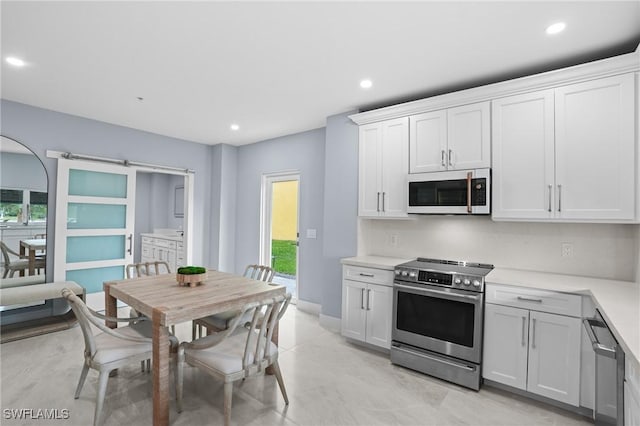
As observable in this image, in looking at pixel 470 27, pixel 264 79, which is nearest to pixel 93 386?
pixel 264 79

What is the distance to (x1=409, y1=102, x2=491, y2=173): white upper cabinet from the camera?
2826 mm

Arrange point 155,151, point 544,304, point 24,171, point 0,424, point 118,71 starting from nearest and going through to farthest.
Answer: point 0,424, point 544,304, point 118,71, point 24,171, point 155,151

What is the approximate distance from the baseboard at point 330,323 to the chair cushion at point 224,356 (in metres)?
1.70

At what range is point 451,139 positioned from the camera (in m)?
3.00

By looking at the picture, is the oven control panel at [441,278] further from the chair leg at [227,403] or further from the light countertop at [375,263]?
the chair leg at [227,403]

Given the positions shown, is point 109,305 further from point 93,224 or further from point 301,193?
point 301,193

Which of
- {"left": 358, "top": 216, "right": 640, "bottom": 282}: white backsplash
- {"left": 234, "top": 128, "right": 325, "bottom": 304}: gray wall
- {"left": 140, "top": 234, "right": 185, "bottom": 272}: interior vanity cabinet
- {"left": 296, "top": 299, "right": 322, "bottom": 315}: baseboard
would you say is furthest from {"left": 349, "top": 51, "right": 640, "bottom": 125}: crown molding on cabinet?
{"left": 140, "top": 234, "right": 185, "bottom": 272}: interior vanity cabinet

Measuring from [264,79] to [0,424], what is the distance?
320 centimetres

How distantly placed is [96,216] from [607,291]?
5.55 meters

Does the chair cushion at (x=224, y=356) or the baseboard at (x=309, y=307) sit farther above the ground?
the chair cushion at (x=224, y=356)

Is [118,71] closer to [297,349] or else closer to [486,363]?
[297,349]

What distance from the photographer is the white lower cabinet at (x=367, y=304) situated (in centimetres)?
310

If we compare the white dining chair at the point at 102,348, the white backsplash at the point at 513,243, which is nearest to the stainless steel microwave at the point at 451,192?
the white backsplash at the point at 513,243

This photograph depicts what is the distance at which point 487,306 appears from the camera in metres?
2.53
